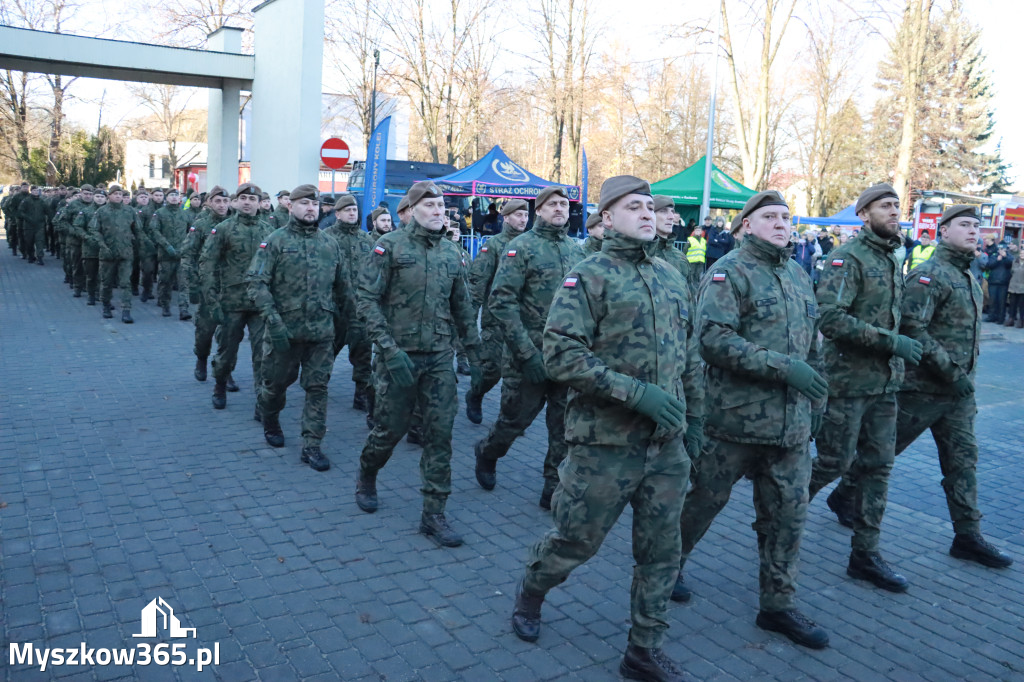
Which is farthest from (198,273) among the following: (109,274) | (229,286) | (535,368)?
(535,368)

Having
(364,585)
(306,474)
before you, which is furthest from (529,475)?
(364,585)

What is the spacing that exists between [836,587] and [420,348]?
2984mm

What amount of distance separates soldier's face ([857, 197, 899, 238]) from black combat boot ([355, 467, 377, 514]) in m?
3.72

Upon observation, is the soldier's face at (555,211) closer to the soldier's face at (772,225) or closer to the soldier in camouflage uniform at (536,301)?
the soldier in camouflage uniform at (536,301)

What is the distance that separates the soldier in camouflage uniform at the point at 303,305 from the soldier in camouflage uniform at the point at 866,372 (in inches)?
156

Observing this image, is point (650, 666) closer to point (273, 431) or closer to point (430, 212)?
point (430, 212)

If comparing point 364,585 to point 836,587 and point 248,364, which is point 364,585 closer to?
point 836,587

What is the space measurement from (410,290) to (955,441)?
3758 millimetres

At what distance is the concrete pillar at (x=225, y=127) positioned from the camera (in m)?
21.7

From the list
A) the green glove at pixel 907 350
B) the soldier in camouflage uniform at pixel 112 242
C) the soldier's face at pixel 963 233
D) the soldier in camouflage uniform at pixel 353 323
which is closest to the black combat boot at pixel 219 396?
the soldier in camouflage uniform at pixel 353 323

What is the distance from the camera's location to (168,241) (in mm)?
16172

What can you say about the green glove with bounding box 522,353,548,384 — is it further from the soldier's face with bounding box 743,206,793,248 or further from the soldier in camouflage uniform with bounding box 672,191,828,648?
the soldier's face with bounding box 743,206,793,248

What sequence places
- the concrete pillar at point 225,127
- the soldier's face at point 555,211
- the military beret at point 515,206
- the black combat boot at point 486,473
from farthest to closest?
1. the concrete pillar at point 225,127
2. the military beret at point 515,206
3. the black combat boot at point 486,473
4. the soldier's face at point 555,211

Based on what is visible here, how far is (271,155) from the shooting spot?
20.1 m
